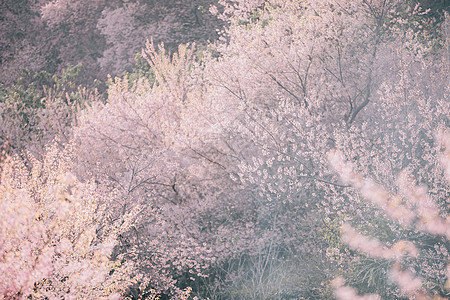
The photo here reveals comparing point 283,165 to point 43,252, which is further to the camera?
point 283,165

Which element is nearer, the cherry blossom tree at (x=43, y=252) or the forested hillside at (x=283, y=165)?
the cherry blossom tree at (x=43, y=252)

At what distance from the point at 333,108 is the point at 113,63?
456 inches

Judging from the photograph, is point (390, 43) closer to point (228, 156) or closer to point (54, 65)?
point (228, 156)

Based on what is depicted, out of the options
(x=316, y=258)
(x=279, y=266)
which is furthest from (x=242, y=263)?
(x=316, y=258)

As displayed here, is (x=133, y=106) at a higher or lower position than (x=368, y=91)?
lower

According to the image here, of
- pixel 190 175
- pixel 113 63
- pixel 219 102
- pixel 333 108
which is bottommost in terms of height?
pixel 190 175

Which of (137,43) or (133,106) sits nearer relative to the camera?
(133,106)

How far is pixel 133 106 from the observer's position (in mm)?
9531

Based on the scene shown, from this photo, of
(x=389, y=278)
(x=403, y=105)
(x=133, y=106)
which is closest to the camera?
(x=389, y=278)

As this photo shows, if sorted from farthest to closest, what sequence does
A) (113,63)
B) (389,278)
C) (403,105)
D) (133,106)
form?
(113,63)
(133,106)
(403,105)
(389,278)

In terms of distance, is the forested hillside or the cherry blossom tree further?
the forested hillside

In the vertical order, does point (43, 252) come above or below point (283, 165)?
below

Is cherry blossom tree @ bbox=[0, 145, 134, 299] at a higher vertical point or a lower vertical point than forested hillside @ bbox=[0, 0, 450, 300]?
lower

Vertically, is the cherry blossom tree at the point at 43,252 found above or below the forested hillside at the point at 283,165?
below
